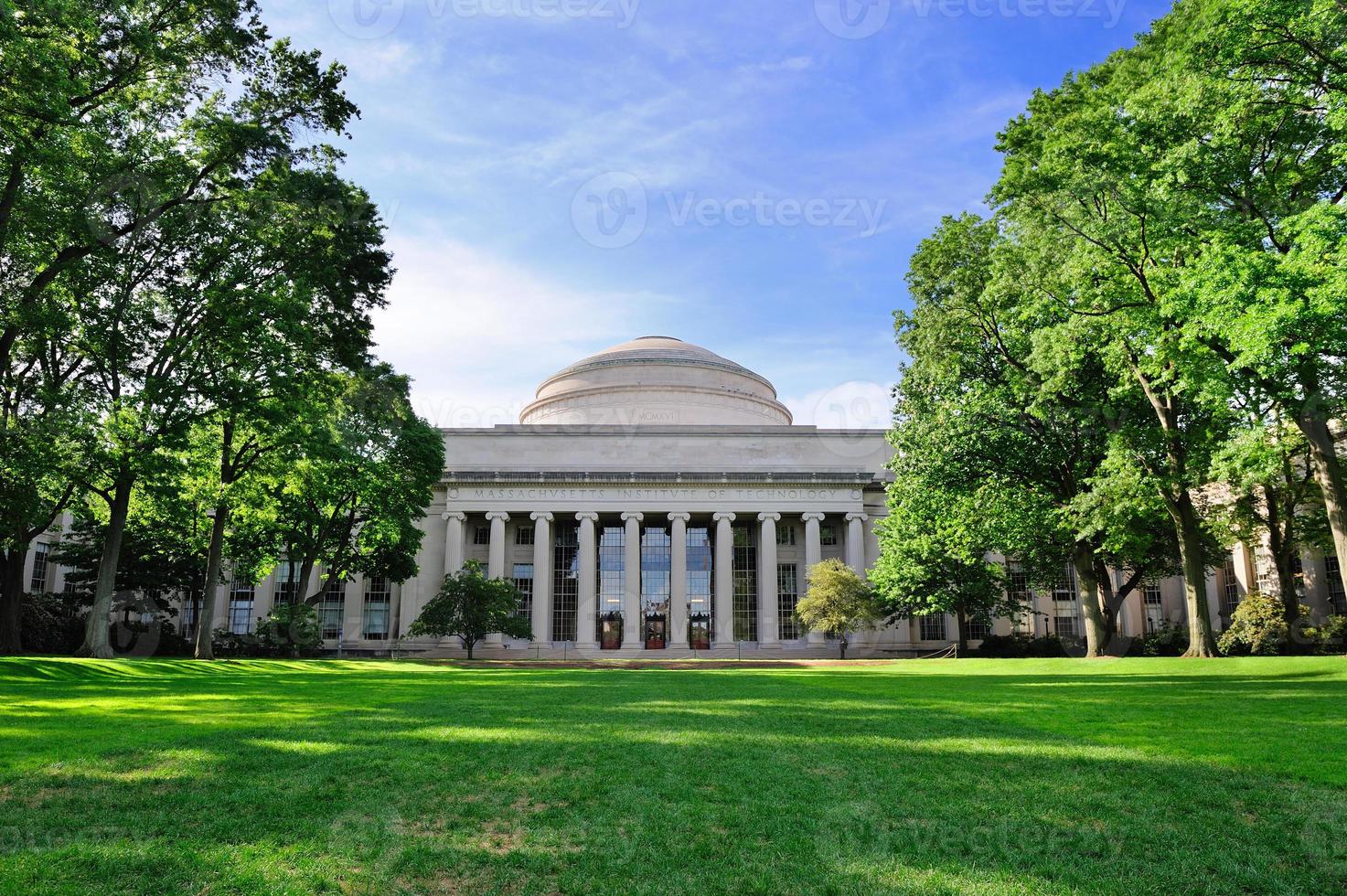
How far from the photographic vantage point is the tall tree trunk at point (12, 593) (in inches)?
1203

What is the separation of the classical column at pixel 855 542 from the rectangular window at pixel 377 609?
32.8 metres

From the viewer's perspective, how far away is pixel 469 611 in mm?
45125

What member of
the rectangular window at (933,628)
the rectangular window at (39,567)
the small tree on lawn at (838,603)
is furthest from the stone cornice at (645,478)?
the rectangular window at (39,567)

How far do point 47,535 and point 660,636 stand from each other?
39.5 m

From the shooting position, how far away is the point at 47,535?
179 ft

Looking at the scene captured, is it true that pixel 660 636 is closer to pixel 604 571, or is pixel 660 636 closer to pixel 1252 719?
pixel 604 571

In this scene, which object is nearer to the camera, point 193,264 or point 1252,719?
point 1252,719

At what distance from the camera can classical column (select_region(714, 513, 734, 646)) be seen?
60250 mm

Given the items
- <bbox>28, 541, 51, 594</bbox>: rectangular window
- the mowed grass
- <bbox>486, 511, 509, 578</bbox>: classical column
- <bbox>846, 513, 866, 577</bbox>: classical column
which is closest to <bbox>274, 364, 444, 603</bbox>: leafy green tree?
<bbox>486, 511, 509, 578</bbox>: classical column

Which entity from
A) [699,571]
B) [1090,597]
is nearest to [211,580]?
[1090,597]

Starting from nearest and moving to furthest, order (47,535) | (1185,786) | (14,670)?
(1185,786), (14,670), (47,535)

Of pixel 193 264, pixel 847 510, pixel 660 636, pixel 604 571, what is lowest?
pixel 660 636

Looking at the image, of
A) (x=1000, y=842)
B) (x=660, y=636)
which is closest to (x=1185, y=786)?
(x=1000, y=842)

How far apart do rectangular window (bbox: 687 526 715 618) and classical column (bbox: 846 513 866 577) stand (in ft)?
32.6
